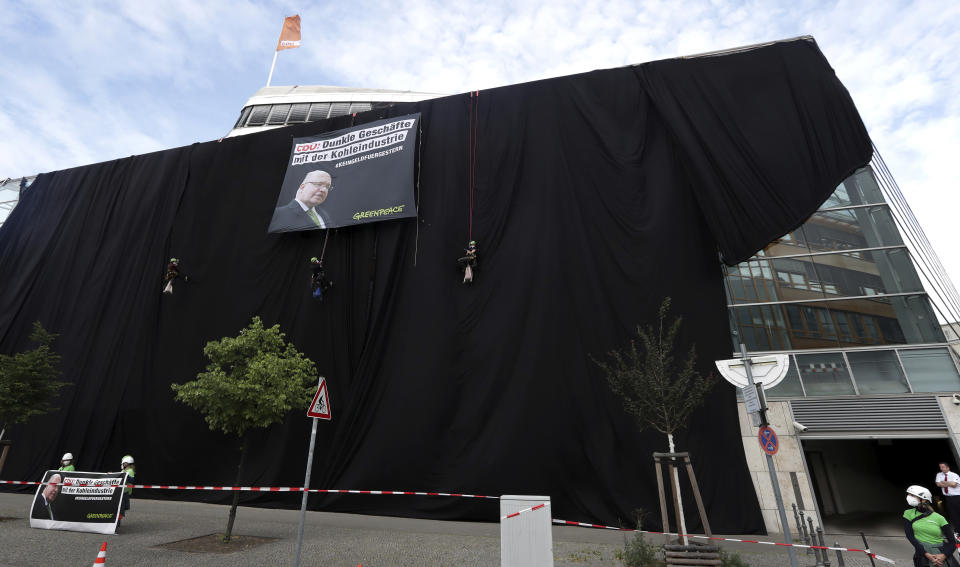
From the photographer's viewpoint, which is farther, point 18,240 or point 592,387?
point 18,240

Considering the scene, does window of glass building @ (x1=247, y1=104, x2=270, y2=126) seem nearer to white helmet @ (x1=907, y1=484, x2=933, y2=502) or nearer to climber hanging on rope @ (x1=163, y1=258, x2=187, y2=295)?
climber hanging on rope @ (x1=163, y1=258, x2=187, y2=295)

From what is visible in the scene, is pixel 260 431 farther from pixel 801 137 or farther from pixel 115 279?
pixel 801 137

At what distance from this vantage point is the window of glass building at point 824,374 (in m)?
9.70

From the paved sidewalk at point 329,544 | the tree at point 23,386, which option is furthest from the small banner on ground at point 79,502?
the tree at point 23,386

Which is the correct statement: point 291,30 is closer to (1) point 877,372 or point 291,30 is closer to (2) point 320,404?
(2) point 320,404

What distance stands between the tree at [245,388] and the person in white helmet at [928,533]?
8940 millimetres

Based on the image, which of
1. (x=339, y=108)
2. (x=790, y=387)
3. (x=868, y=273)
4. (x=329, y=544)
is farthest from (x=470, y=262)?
(x=339, y=108)

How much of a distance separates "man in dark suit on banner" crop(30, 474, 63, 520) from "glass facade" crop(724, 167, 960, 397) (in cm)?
1346

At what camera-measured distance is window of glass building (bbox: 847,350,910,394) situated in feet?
30.9

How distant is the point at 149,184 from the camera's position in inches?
641

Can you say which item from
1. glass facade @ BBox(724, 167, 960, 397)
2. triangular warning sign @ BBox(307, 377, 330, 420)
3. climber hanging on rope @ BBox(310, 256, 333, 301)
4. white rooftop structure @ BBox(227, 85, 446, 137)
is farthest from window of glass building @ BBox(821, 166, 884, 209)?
white rooftop structure @ BBox(227, 85, 446, 137)

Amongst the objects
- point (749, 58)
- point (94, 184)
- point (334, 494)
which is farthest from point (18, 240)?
point (749, 58)

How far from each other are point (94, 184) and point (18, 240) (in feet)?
11.7

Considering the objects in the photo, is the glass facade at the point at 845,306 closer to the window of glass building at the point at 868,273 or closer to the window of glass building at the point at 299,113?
the window of glass building at the point at 868,273
